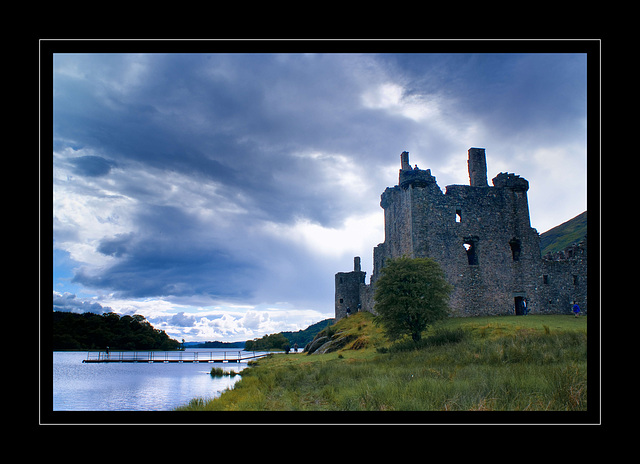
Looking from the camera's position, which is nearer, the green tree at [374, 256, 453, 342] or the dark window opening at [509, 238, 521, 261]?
the green tree at [374, 256, 453, 342]

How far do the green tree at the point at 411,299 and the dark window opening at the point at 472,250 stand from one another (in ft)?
26.0

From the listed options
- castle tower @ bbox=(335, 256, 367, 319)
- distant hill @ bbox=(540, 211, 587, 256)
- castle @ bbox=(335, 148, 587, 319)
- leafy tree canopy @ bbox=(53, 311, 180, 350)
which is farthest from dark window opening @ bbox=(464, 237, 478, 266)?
distant hill @ bbox=(540, 211, 587, 256)

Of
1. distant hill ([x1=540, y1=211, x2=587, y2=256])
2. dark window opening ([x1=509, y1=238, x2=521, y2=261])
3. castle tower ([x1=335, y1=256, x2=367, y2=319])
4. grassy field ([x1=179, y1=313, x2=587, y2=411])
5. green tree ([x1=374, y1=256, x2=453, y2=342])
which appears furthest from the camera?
distant hill ([x1=540, y1=211, x2=587, y2=256])

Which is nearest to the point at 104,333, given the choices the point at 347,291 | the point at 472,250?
the point at 347,291

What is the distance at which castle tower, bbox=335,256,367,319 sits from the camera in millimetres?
52312

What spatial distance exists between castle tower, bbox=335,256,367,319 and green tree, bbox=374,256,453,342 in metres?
27.7

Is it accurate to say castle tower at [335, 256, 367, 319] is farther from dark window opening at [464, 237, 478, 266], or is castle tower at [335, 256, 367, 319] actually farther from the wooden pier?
dark window opening at [464, 237, 478, 266]

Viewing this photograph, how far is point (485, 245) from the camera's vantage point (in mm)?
31500

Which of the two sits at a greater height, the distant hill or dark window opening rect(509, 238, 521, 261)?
the distant hill
